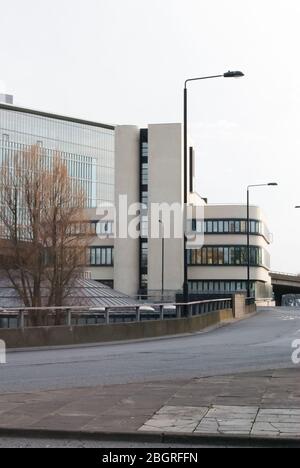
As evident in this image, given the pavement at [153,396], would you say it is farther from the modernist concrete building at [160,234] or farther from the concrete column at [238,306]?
the modernist concrete building at [160,234]

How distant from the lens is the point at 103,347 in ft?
68.2

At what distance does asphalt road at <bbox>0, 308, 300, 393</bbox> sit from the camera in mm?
13047

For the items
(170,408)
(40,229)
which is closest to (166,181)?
(40,229)

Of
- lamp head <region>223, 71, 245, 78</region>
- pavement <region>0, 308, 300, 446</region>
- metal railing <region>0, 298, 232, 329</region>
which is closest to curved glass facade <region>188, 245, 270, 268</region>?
metal railing <region>0, 298, 232, 329</region>

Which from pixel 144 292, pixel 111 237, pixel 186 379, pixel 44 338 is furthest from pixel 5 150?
pixel 186 379

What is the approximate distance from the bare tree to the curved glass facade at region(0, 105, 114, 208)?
83092 mm

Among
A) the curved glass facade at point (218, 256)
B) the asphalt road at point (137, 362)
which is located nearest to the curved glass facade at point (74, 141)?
the curved glass facade at point (218, 256)

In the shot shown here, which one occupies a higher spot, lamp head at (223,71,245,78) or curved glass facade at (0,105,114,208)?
curved glass facade at (0,105,114,208)

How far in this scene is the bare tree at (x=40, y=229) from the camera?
49.7 m

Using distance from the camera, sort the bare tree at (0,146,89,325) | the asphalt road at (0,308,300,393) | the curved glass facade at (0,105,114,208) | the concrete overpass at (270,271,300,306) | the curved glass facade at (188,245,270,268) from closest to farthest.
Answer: the asphalt road at (0,308,300,393), the bare tree at (0,146,89,325), the curved glass facade at (188,245,270,268), the curved glass facade at (0,105,114,208), the concrete overpass at (270,271,300,306)

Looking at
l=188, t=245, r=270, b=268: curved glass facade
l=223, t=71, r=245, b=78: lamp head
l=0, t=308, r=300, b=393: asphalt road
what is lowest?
l=0, t=308, r=300, b=393: asphalt road

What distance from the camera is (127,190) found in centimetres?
10806

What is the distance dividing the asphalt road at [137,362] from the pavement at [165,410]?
1364 millimetres

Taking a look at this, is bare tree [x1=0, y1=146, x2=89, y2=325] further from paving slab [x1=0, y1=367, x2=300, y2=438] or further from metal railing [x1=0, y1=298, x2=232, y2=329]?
paving slab [x1=0, y1=367, x2=300, y2=438]
